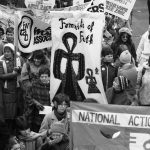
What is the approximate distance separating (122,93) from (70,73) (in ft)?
2.41

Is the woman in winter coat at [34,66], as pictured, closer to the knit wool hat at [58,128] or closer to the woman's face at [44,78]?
the woman's face at [44,78]

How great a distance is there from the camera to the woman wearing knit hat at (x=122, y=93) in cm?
743

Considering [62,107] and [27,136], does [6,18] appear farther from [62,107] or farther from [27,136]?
[27,136]

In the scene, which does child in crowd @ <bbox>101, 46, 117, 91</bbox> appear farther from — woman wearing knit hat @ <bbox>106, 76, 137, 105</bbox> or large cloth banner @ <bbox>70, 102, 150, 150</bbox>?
large cloth banner @ <bbox>70, 102, 150, 150</bbox>

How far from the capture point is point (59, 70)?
25.2 ft

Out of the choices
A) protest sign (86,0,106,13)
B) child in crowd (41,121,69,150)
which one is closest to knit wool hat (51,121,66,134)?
child in crowd (41,121,69,150)

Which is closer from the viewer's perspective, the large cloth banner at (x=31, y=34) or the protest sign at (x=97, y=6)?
the large cloth banner at (x=31, y=34)

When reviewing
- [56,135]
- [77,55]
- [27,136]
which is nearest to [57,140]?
[56,135]

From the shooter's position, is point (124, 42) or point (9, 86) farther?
point (124, 42)

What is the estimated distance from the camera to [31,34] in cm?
886

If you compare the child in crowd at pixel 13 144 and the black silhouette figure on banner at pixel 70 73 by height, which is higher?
the black silhouette figure on banner at pixel 70 73

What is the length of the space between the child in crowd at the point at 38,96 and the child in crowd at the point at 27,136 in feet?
3.32

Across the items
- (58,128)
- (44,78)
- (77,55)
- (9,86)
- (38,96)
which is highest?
(77,55)

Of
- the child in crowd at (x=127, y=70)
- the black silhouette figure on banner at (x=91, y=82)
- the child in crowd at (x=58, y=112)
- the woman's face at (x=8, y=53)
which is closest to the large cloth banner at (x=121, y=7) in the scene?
the child in crowd at (x=127, y=70)
